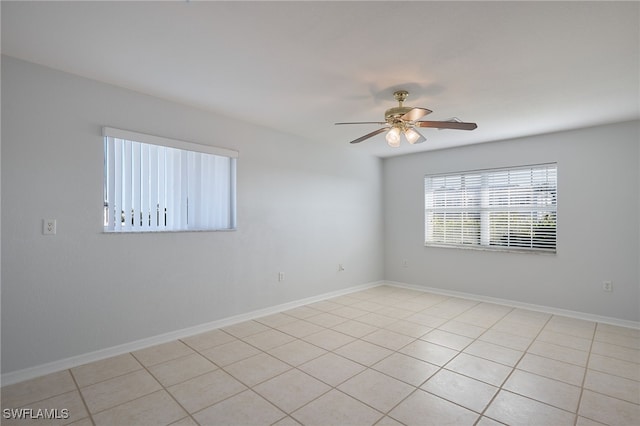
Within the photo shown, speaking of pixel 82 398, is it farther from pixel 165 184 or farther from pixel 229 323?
pixel 165 184

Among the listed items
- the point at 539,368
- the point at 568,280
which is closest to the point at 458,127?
the point at 539,368

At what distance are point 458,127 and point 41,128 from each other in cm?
333

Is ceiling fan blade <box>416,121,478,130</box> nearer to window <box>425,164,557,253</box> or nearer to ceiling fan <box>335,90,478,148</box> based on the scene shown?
ceiling fan <box>335,90,478,148</box>

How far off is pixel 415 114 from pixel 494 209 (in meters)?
2.86

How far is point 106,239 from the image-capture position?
9.15ft

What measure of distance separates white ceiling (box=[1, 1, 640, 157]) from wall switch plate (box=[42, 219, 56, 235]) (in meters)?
1.20

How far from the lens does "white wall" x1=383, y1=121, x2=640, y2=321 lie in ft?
12.1

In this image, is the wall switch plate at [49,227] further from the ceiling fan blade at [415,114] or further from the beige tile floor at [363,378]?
the ceiling fan blade at [415,114]

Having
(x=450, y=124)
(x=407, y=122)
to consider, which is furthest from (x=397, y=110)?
(x=450, y=124)

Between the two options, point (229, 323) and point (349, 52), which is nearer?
point (349, 52)

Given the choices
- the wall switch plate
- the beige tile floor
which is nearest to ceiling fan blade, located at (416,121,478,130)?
the beige tile floor

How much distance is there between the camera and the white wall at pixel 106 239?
2381 millimetres

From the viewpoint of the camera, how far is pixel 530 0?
5.49ft

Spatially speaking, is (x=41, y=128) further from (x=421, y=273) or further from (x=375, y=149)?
(x=421, y=273)
